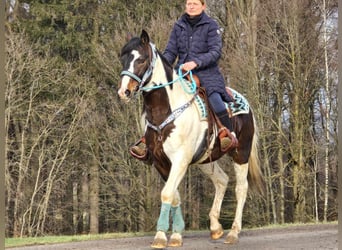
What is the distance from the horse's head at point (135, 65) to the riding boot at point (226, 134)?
1200 mm

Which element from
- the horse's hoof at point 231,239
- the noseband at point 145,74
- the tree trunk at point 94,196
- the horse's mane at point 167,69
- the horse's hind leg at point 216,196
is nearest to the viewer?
the noseband at point 145,74

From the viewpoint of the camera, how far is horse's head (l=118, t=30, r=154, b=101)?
5.11 meters

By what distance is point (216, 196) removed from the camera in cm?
703

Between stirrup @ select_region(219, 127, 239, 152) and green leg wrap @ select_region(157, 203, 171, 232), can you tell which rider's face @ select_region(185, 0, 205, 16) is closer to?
stirrup @ select_region(219, 127, 239, 152)

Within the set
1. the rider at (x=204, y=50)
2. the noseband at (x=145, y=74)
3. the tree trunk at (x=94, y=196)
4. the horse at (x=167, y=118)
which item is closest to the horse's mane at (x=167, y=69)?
the horse at (x=167, y=118)

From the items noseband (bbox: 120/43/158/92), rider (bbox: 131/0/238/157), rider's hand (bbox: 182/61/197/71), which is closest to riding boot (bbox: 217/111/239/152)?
rider (bbox: 131/0/238/157)

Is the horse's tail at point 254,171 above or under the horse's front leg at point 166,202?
above

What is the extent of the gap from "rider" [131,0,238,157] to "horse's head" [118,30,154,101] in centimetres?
71

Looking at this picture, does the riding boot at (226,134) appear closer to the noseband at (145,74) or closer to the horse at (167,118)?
the horse at (167,118)

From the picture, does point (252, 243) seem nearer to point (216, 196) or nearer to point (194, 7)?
point (216, 196)

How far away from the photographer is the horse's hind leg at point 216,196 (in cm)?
694

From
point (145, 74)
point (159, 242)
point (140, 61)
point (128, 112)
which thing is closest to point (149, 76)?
point (145, 74)

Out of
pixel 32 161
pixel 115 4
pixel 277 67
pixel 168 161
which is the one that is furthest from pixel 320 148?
pixel 168 161

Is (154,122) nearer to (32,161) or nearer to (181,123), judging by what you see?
(181,123)
